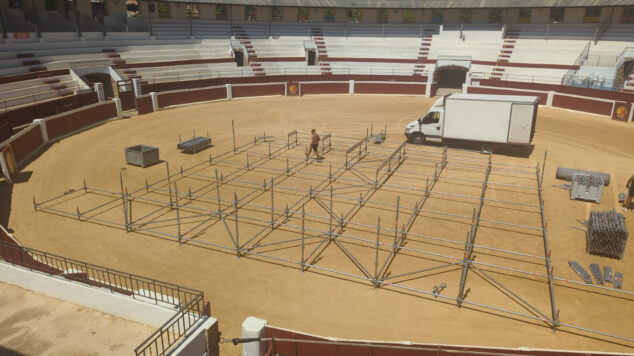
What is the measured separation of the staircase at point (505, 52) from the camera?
4341 centimetres

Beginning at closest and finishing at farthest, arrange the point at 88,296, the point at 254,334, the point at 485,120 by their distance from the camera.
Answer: the point at 254,334 → the point at 88,296 → the point at 485,120

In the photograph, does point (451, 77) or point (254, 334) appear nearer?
point (254, 334)

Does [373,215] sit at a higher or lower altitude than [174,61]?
lower

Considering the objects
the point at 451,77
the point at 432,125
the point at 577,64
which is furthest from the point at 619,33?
the point at 432,125

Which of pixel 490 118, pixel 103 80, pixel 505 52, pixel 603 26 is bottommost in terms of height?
pixel 490 118

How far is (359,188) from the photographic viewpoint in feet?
60.0

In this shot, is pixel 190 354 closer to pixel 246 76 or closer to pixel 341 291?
pixel 341 291

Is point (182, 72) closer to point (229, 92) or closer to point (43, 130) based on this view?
point (229, 92)

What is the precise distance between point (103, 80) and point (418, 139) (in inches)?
1078

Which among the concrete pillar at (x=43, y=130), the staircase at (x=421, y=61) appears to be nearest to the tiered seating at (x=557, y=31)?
the staircase at (x=421, y=61)

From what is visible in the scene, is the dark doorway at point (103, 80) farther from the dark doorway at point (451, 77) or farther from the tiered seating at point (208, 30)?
the dark doorway at point (451, 77)

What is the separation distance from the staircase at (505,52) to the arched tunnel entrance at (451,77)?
13.1ft

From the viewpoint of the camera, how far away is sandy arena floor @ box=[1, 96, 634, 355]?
10133 millimetres

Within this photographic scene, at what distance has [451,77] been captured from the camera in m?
49.5
